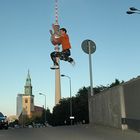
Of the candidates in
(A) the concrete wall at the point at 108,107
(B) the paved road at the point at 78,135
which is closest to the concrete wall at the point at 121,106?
(A) the concrete wall at the point at 108,107

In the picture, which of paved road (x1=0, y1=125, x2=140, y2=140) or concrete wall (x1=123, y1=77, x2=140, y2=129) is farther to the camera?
concrete wall (x1=123, y1=77, x2=140, y2=129)

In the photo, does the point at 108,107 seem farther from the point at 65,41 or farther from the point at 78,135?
the point at 65,41

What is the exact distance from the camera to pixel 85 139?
60.4 ft

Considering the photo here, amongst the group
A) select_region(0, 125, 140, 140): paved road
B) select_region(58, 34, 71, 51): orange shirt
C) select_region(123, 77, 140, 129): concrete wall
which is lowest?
select_region(0, 125, 140, 140): paved road

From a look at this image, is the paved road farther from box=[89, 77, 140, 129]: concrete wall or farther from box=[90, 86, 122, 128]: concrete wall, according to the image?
box=[90, 86, 122, 128]: concrete wall

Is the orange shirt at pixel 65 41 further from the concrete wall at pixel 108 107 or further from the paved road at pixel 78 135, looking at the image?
the paved road at pixel 78 135

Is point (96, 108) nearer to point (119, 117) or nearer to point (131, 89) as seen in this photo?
point (119, 117)

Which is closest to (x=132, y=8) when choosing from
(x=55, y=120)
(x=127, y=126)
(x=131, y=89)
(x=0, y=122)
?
(x=131, y=89)

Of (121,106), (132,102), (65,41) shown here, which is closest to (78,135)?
(132,102)

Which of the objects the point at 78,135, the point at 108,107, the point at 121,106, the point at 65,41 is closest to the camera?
the point at 78,135

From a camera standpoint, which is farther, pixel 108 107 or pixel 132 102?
pixel 108 107

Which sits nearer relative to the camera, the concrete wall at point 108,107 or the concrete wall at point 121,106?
the concrete wall at point 121,106

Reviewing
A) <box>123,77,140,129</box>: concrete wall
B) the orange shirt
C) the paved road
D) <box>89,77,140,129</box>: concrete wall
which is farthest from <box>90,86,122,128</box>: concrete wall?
the orange shirt

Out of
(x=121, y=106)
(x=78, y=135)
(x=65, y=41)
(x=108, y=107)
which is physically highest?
(x=65, y=41)
